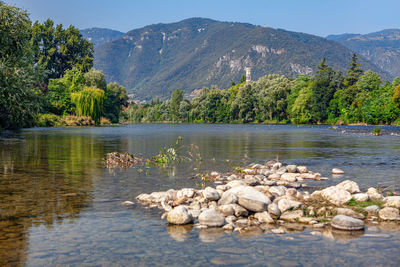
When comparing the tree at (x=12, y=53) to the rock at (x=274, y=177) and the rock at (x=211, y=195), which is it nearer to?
the rock at (x=274, y=177)

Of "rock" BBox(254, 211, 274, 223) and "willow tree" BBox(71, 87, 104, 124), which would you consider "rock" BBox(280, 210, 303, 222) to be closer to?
"rock" BBox(254, 211, 274, 223)

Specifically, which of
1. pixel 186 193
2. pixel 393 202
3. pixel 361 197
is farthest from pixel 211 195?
pixel 393 202

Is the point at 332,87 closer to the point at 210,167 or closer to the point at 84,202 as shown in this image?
the point at 210,167

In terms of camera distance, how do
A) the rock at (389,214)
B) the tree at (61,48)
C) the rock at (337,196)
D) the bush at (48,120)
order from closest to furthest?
the rock at (389,214) → the rock at (337,196) → the bush at (48,120) → the tree at (61,48)

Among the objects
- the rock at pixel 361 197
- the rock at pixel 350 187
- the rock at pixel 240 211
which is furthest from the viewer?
the rock at pixel 350 187

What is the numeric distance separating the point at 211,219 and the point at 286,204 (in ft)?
8.72

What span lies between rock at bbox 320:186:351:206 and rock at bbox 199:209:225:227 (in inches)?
163

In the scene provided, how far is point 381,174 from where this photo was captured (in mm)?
20766

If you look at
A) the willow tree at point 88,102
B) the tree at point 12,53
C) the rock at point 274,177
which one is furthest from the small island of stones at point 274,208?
the willow tree at point 88,102

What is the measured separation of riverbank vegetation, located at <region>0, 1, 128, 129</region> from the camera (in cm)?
3581

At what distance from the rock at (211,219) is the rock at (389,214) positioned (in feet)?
15.8

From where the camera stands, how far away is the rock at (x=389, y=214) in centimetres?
1166

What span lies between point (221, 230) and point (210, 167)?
43.1 ft

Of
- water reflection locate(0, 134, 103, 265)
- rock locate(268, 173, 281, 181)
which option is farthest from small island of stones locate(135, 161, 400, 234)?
rock locate(268, 173, 281, 181)
